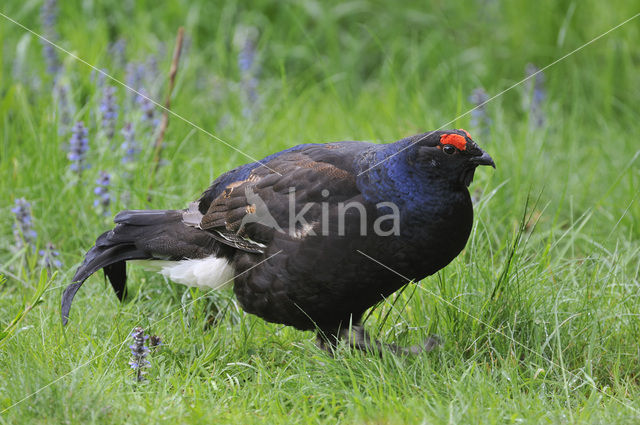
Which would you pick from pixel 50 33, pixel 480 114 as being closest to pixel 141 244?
pixel 480 114

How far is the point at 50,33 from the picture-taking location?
5902mm

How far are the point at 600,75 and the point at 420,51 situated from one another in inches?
53.5

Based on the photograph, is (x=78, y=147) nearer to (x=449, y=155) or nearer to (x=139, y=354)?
(x=139, y=354)

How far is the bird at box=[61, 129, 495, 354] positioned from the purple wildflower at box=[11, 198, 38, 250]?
0.60 metres

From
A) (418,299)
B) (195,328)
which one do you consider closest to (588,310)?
(418,299)

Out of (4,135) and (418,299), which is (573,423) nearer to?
(418,299)

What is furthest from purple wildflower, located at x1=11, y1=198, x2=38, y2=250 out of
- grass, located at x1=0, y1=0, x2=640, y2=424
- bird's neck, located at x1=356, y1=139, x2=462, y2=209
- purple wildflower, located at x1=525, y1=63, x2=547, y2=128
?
purple wildflower, located at x1=525, y1=63, x2=547, y2=128

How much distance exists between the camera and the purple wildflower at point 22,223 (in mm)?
4113

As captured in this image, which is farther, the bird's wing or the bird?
the bird's wing

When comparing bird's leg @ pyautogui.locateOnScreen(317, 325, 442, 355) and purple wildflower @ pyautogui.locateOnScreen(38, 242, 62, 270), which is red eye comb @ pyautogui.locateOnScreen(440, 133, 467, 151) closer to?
bird's leg @ pyautogui.locateOnScreen(317, 325, 442, 355)

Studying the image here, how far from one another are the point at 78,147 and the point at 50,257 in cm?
73

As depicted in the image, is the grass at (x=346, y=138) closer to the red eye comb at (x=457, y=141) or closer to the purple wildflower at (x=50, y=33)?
the purple wildflower at (x=50, y=33)

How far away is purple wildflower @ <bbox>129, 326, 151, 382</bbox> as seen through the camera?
10.3 feet

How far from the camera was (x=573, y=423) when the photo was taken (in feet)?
9.21
